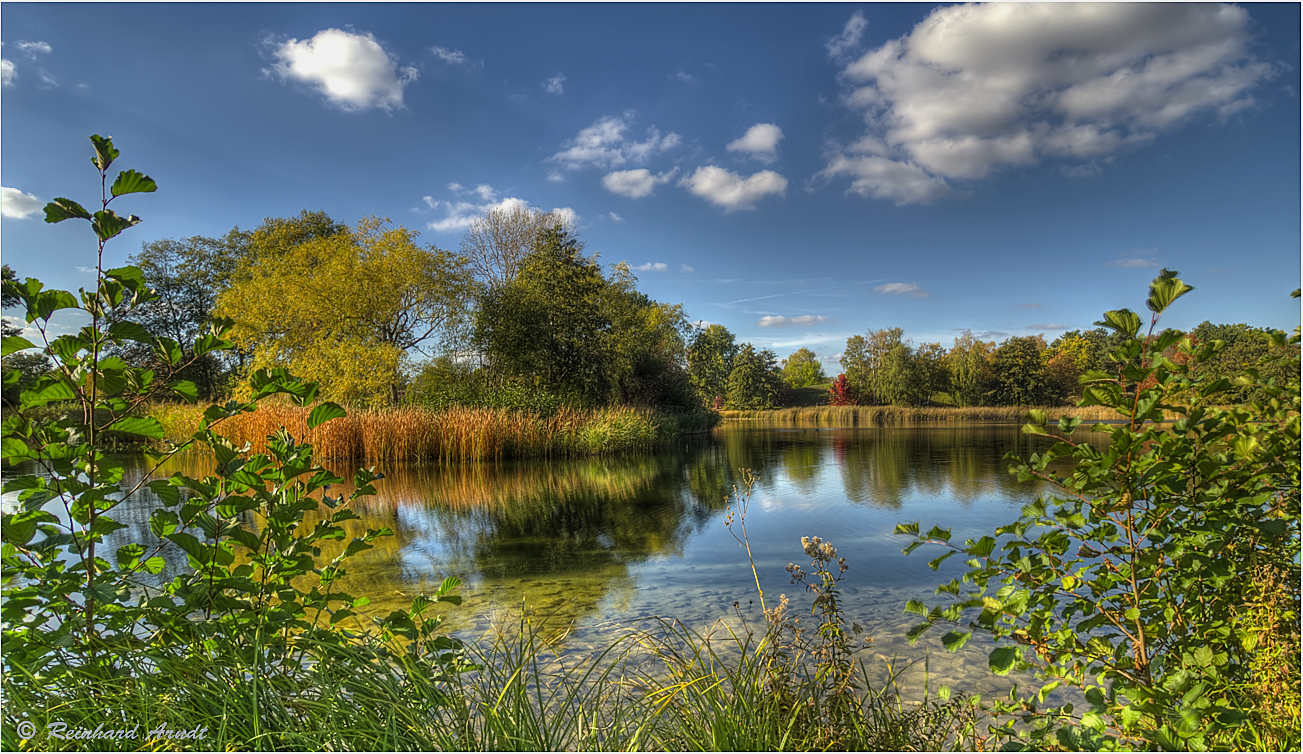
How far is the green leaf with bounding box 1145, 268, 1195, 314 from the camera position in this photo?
1.65 m

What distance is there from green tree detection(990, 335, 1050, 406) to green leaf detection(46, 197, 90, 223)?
46.2 meters

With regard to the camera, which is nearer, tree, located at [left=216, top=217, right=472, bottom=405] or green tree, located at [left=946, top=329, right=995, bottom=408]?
tree, located at [left=216, top=217, right=472, bottom=405]

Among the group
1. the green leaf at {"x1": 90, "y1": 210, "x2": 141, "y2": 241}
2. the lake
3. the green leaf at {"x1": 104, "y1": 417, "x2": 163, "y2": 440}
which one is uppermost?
the green leaf at {"x1": 90, "y1": 210, "x2": 141, "y2": 241}

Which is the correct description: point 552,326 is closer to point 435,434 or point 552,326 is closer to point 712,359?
point 435,434

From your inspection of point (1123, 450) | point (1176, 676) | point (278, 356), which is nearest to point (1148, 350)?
point (1123, 450)

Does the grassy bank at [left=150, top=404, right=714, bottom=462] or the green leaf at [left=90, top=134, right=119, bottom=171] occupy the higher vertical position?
the green leaf at [left=90, top=134, right=119, bottom=171]

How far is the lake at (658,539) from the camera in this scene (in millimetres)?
3795

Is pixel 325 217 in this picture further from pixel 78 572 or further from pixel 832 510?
pixel 78 572

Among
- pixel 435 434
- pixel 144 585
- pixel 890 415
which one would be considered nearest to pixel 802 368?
pixel 890 415

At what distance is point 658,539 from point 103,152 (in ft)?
17.1

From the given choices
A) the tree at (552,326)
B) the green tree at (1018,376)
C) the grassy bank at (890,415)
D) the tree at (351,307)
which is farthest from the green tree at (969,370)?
the tree at (351,307)

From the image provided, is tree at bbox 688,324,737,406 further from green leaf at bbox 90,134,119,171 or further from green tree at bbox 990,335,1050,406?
green leaf at bbox 90,134,119,171

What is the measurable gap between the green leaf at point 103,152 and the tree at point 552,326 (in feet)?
57.5

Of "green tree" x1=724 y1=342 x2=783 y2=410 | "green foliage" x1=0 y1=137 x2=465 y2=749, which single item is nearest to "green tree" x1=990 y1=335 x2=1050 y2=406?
"green tree" x1=724 y1=342 x2=783 y2=410
